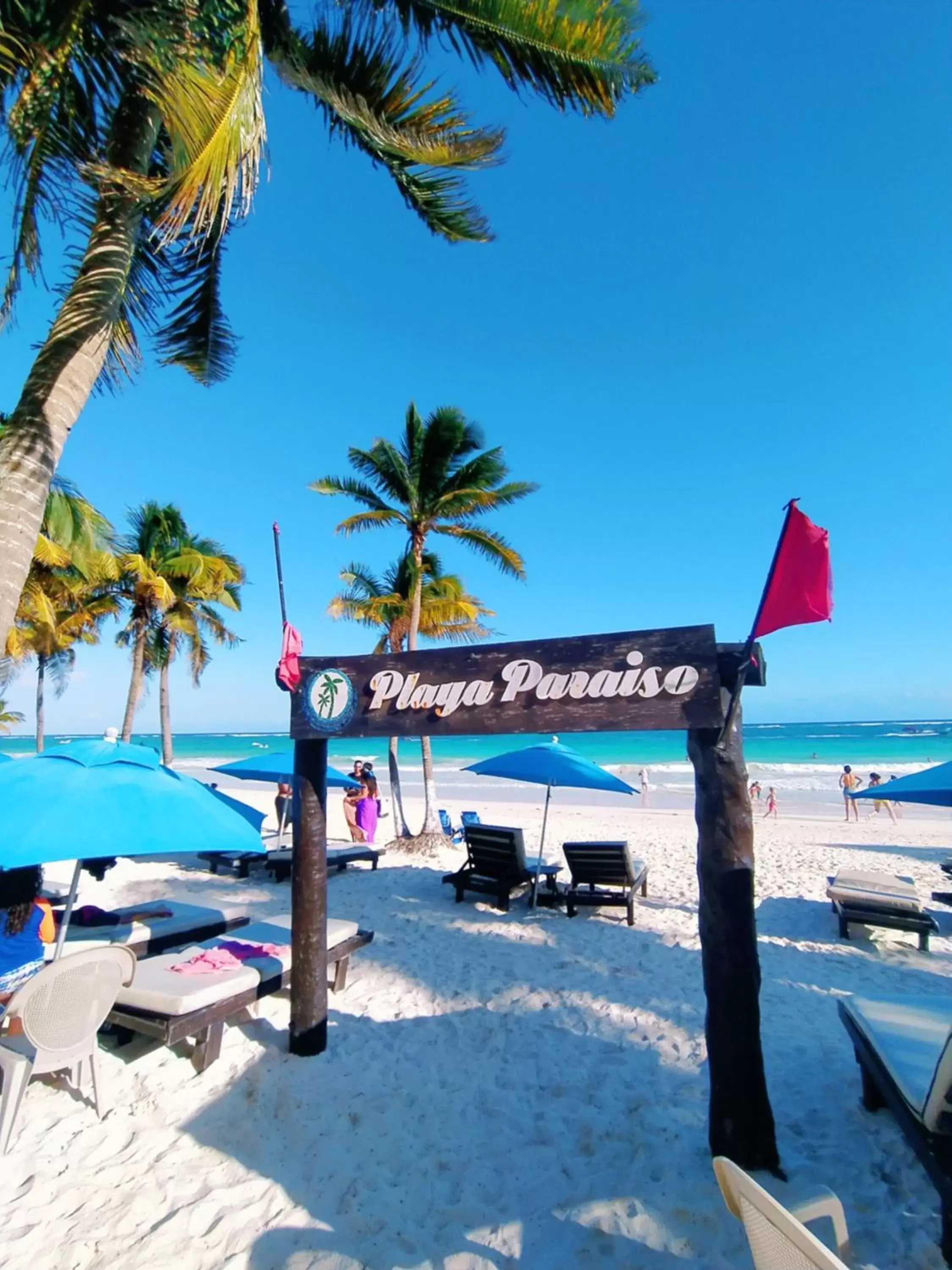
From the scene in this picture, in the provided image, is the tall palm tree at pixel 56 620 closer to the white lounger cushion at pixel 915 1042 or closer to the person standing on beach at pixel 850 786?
the white lounger cushion at pixel 915 1042

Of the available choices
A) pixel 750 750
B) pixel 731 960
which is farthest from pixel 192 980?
pixel 750 750

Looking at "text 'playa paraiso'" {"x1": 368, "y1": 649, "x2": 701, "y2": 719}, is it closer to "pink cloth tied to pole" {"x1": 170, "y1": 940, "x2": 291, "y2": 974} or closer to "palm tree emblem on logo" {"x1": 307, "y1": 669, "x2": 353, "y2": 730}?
"palm tree emblem on logo" {"x1": 307, "y1": 669, "x2": 353, "y2": 730}

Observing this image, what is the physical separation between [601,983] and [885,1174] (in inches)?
106

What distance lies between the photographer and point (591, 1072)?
4137 millimetres

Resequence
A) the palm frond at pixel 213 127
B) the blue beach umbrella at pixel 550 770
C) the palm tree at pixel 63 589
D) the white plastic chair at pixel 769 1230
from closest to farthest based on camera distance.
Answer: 1. the white plastic chair at pixel 769 1230
2. the palm frond at pixel 213 127
3. the blue beach umbrella at pixel 550 770
4. the palm tree at pixel 63 589

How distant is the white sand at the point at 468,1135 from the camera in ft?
8.95

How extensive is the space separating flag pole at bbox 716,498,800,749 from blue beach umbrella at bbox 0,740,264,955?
2.82 meters

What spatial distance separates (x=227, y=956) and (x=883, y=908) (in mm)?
6873

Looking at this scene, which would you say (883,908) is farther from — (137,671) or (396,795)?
(137,671)

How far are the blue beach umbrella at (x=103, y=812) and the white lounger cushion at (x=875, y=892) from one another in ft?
21.9

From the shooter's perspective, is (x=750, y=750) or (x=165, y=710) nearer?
(x=165, y=710)

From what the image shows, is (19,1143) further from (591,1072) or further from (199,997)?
(591,1072)

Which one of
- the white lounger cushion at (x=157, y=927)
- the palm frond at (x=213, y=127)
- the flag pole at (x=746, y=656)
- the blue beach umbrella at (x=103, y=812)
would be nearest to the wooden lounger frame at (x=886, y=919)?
the flag pole at (x=746, y=656)

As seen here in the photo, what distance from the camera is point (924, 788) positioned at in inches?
249
